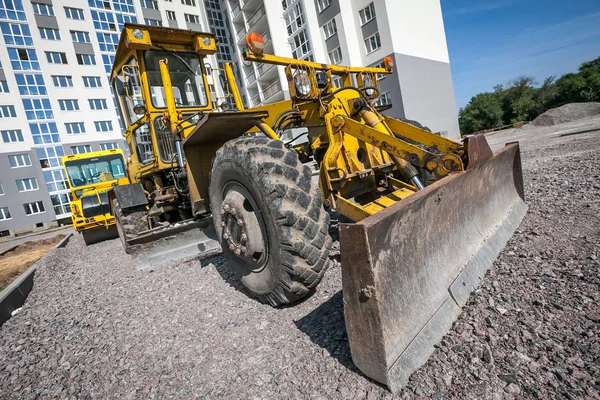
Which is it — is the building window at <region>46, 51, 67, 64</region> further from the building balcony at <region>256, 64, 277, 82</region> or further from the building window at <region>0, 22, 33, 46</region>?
the building balcony at <region>256, 64, 277, 82</region>

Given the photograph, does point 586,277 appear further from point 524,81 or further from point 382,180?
point 524,81

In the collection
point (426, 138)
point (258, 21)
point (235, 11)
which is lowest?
point (426, 138)

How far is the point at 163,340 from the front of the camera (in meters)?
2.55

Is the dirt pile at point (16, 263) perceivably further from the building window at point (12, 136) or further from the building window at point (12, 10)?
the building window at point (12, 10)

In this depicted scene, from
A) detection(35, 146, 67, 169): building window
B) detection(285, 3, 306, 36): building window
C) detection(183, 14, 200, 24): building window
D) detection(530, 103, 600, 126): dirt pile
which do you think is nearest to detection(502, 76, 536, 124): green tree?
detection(530, 103, 600, 126): dirt pile

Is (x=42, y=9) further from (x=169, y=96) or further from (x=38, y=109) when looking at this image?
(x=169, y=96)

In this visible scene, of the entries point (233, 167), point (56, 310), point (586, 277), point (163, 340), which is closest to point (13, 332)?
point (56, 310)

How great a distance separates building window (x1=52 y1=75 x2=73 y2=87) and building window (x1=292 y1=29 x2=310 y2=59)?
2448cm

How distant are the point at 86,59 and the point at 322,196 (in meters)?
42.4

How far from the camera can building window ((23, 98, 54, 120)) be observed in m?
32.2

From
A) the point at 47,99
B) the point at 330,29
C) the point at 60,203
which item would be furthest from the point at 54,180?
the point at 330,29

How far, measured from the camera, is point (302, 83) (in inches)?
149

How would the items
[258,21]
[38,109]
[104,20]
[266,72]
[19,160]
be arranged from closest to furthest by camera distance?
[258,21]
[266,72]
[19,160]
[38,109]
[104,20]

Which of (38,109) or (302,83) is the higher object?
(38,109)
